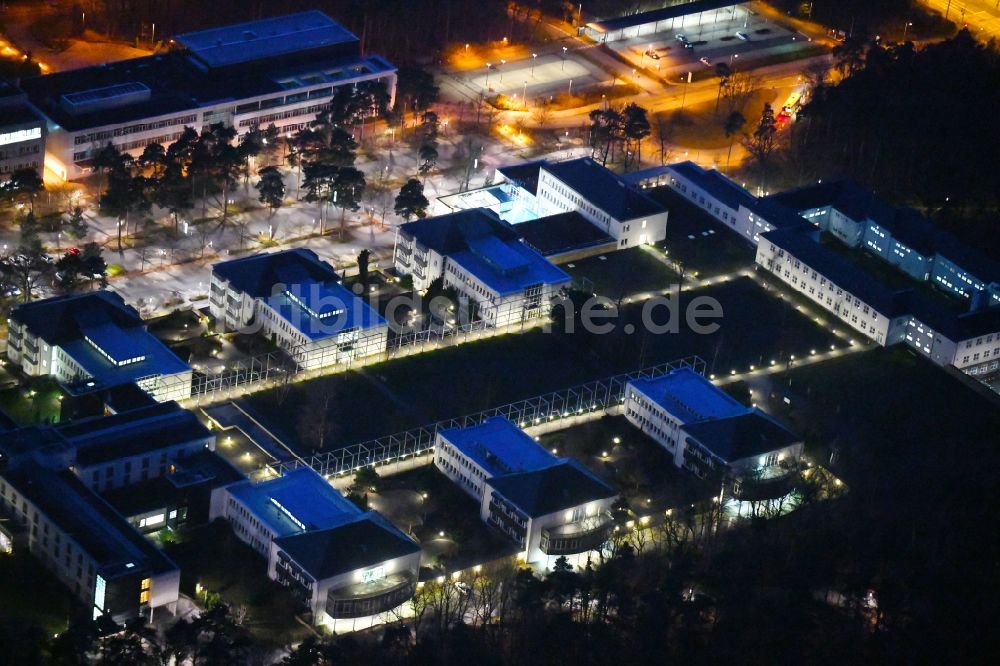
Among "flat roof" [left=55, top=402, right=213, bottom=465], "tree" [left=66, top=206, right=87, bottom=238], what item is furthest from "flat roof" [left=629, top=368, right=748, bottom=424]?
"tree" [left=66, top=206, right=87, bottom=238]

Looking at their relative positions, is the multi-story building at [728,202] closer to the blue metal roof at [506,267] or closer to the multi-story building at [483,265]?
the blue metal roof at [506,267]

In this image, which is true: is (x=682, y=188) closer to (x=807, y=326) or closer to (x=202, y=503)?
(x=807, y=326)

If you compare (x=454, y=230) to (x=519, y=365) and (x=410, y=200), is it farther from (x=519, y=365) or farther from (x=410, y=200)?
(x=519, y=365)

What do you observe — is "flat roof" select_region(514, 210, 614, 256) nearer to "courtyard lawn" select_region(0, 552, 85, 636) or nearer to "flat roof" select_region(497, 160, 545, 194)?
"flat roof" select_region(497, 160, 545, 194)

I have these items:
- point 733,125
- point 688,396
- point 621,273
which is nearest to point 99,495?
point 688,396

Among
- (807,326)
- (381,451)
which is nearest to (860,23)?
(807,326)

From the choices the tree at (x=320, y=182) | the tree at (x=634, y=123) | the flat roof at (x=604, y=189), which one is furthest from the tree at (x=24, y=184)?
the tree at (x=634, y=123)
